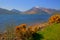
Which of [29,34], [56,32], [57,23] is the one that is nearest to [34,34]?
[29,34]

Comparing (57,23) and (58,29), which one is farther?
(57,23)

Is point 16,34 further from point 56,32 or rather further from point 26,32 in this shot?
point 56,32

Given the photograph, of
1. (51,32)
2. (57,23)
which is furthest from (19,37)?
(57,23)

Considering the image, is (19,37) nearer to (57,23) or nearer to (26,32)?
(26,32)

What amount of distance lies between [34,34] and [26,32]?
0.46 metres

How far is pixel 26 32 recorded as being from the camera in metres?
9.73

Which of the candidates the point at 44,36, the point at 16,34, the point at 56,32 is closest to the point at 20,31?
the point at 16,34

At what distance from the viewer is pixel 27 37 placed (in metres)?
9.57

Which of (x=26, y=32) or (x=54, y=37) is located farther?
(x=26, y=32)

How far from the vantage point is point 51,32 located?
383 inches

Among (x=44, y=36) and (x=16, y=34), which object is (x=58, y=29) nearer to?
(x=44, y=36)

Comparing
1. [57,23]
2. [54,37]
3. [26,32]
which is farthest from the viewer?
[57,23]

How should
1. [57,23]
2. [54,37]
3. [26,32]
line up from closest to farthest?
[54,37], [26,32], [57,23]

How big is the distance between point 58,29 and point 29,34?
1.54 metres
